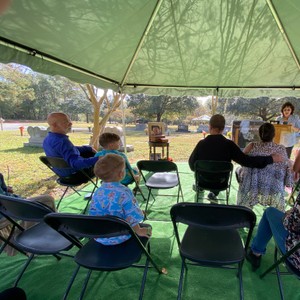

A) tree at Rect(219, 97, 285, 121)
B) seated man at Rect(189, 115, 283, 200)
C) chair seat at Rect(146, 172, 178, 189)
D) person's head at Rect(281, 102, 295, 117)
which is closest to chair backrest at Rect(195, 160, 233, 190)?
seated man at Rect(189, 115, 283, 200)

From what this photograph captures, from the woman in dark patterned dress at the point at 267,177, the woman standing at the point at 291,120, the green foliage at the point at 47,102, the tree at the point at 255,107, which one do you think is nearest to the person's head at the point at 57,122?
the woman in dark patterned dress at the point at 267,177

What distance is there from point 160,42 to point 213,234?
2858 mm

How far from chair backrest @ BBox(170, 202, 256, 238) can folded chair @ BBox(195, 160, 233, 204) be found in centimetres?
129

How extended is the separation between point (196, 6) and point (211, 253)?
2638 millimetres

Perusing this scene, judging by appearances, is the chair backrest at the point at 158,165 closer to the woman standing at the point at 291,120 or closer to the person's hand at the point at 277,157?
the person's hand at the point at 277,157

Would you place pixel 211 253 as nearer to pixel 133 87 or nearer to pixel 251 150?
pixel 251 150

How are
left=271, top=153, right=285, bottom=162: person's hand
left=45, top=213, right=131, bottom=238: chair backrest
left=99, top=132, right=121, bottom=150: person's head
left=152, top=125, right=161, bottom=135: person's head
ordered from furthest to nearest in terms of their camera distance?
left=152, top=125, right=161, bottom=135: person's head
left=99, top=132, right=121, bottom=150: person's head
left=271, top=153, right=285, bottom=162: person's hand
left=45, top=213, right=131, bottom=238: chair backrest

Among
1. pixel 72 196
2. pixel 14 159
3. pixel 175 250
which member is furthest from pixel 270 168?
pixel 14 159

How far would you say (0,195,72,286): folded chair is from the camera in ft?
4.54

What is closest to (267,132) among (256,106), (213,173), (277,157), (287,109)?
(277,157)

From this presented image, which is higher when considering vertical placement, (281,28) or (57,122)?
(281,28)

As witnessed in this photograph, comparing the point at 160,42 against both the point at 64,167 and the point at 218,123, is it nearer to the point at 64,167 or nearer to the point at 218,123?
the point at 218,123

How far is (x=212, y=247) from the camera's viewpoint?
1509 mm

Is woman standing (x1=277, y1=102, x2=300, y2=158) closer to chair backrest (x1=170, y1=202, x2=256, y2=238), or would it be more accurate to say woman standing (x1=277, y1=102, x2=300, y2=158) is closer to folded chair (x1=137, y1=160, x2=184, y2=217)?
folded chair (x1=137, y1=160, x2=184, y2=217)
